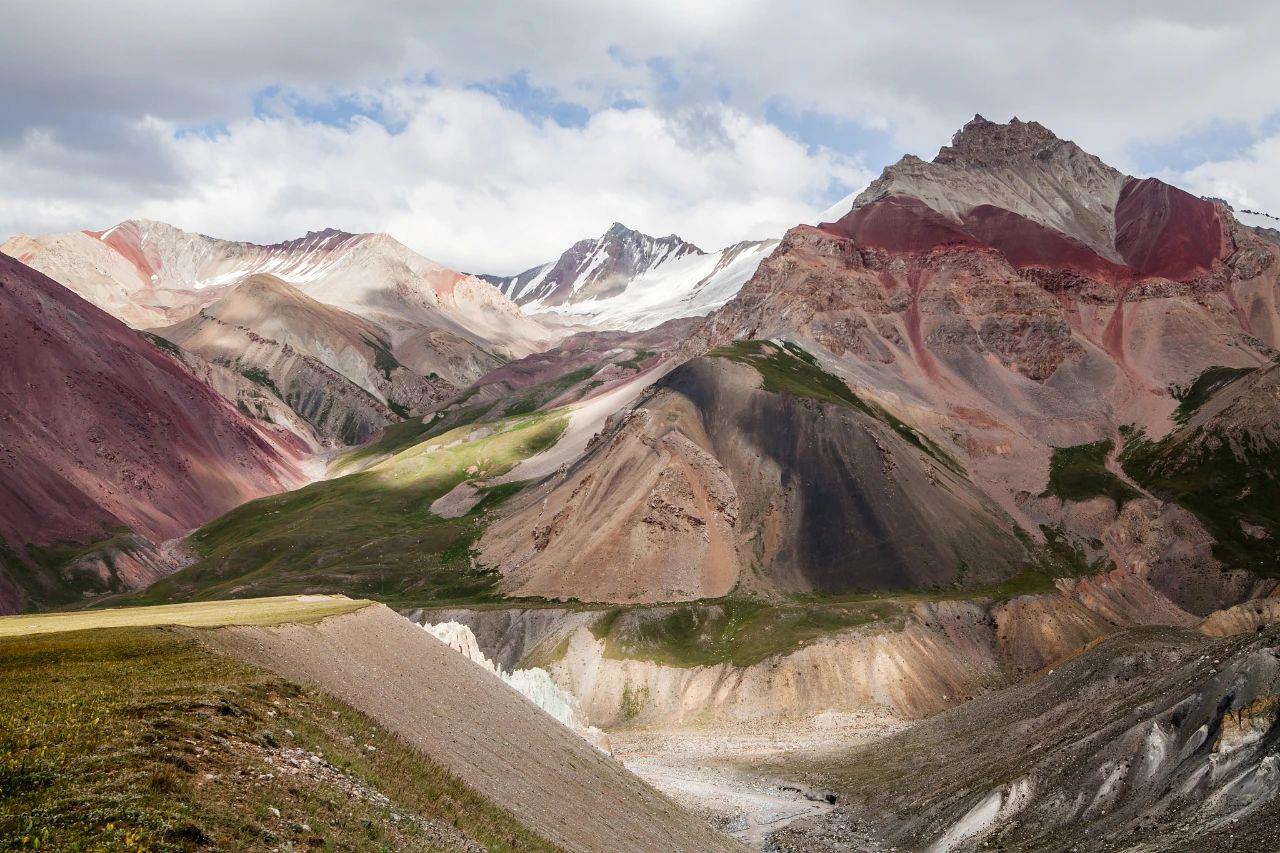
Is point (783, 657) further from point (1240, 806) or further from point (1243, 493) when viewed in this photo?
point (1243, 493)

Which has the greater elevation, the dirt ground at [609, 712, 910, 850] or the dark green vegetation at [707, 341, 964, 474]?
the dark green vegetation at [707, 341, 964, 474]

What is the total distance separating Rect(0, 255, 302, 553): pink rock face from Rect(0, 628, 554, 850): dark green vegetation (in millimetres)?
117029

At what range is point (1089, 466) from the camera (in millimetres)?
151625

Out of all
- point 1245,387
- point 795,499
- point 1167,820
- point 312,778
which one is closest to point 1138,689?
point 1167,820

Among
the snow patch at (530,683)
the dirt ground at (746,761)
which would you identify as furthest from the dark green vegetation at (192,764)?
the dirt ground at (746,761)

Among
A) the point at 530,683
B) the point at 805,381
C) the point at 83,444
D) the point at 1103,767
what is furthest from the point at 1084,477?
the point at 83,444

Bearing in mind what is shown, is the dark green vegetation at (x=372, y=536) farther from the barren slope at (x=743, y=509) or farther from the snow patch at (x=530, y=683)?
the snow patch at (x=530, y=683)

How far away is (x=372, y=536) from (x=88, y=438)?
176ft

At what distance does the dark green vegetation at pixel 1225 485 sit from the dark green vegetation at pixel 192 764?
392 ft

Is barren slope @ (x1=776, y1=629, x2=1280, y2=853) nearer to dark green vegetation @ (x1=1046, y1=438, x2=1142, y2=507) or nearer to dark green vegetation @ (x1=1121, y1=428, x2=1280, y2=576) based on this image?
dark green vegetation @ (x1=1121, y1=428, x2=1280, y2=576)

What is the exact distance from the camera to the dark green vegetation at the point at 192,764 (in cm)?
1881

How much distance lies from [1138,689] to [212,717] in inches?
1629

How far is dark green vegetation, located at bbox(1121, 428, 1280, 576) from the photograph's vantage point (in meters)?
127

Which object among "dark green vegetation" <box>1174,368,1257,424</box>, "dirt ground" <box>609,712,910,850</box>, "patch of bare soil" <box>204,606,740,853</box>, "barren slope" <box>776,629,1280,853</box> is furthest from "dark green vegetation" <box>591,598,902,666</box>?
"dark green vegetation" <box>1174,368,1257,424</box>
